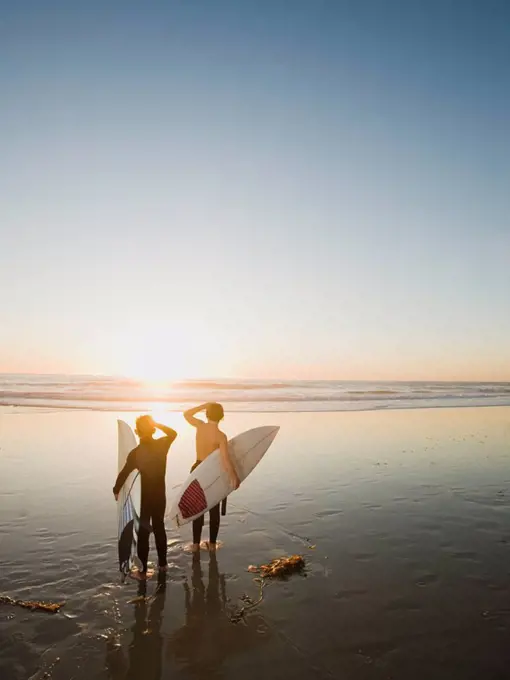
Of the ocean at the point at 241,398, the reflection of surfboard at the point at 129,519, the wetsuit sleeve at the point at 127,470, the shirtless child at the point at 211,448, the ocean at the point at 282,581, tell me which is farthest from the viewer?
the ocean at the point at 241,398

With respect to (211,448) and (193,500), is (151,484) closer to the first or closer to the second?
(193,500)

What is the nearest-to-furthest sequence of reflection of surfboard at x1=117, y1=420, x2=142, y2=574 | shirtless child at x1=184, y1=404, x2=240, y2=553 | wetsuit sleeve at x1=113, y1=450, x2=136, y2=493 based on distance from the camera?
reflection of surfboard at x1=117, y1=420, x2=142, y2=574, wetsuit sleeve at x1=113, y1=450, x2=136, y2=493, shirtless child at x1=184, y1=404, x2=240, y2=553

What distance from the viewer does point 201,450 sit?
761 centimetres

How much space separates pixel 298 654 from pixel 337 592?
1328 millimetres

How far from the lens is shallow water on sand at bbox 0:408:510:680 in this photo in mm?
4410

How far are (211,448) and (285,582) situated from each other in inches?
91.1

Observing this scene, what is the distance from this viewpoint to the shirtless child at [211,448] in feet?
23.6

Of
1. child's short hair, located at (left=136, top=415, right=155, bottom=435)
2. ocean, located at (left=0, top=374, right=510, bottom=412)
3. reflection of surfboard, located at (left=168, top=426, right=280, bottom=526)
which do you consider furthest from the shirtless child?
ocean, located at (left=0, top=374, right=510, bottom=412)

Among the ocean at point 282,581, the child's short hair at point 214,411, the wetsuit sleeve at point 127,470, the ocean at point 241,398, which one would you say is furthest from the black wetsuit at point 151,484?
the ocean at point 241,398

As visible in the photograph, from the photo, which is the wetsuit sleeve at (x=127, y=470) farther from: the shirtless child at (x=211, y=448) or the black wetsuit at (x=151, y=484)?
the shirtless child at (x=211, y=448)

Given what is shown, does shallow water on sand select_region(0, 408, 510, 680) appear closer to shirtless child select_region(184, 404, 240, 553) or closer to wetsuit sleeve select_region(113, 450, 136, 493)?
shirtless child select_region(184, 404, 240, 553)

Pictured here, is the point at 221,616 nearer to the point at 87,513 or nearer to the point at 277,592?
the point at 277,592

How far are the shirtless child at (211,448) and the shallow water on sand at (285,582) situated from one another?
13.9 inches

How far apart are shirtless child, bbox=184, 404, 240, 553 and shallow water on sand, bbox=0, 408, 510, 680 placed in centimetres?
35
